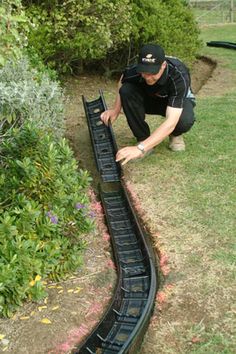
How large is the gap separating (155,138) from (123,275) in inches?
55.5

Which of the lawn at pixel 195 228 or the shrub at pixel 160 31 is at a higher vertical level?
the shrub at pixel 160 31

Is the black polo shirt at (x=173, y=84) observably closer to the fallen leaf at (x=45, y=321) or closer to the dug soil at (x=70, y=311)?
the dug soil at (x=70, y=311)

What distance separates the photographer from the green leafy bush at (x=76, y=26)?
675 centimetres

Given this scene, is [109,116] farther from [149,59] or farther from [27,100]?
[27,100]

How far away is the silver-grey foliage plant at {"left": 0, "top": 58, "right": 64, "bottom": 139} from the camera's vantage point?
4.24m

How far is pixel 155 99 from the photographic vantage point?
5.11 m

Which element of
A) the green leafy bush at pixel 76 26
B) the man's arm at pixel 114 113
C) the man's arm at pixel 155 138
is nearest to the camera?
the man's arm at pixel 155 138

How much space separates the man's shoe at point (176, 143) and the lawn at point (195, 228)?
6 centimetres

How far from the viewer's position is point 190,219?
405cm

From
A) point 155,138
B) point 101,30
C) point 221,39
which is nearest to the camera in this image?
point 155,138

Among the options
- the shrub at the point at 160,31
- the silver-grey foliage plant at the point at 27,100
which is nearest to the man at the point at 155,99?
the silver-grey foliage plant at the point at 27,100

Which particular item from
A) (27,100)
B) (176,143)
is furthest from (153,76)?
(27,100)

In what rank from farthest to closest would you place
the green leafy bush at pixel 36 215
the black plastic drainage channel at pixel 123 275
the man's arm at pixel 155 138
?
Answer: 1. the man's arm at pixel 155 138
2. the green leafy bush at pixel 36 215
3. the black plastic drainage channel at pixel 123 275

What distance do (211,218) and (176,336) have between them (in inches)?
49.8
